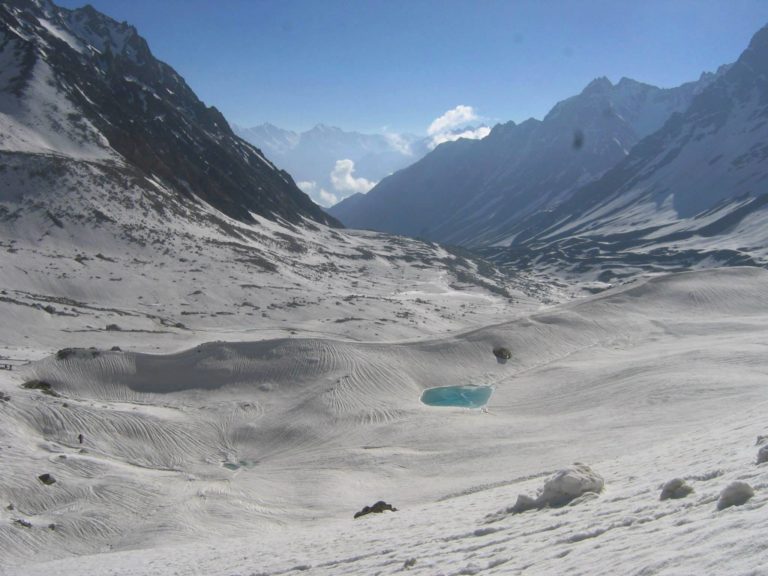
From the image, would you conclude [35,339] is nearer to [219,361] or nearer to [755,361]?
[219,361]

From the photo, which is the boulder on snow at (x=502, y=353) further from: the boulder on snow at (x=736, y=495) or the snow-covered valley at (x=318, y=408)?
the boulder on snow at (x=736, y=495)

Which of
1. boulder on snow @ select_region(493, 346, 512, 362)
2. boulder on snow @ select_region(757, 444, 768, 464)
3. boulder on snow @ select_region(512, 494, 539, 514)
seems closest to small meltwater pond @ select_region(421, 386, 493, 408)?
boulder on snow @ select_region(493, 346, 512, 362)

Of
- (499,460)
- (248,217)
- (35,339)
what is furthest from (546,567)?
(248,217)

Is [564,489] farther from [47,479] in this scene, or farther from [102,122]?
[102,122]

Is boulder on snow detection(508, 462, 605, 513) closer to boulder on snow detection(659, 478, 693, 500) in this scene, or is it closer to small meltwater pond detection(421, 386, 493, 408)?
boulder on snow detection(659, 478, 693, 500)

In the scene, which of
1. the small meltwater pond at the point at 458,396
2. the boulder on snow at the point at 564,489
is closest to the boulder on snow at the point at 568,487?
the boulder on snow at the point at 564,489
